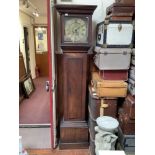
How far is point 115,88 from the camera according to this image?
217 cm

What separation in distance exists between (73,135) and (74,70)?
0.97m

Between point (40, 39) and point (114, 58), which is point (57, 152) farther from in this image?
point (40, 39)

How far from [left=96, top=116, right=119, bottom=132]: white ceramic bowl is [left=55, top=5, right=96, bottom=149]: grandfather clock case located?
49cm

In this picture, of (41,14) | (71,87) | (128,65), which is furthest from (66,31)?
(41,14)

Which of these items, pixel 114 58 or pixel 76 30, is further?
pixel 76 30

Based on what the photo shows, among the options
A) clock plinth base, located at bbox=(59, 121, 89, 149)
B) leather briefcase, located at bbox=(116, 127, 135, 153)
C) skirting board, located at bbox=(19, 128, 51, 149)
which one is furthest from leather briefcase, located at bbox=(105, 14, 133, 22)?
skirting board, located at bbox=(19, 128, 51, 149)

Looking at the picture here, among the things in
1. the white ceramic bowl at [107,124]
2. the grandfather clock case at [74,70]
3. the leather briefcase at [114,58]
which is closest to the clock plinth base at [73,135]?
the grandfather clock case at [74,70]

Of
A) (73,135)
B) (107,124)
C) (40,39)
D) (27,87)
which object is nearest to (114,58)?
(107,124)

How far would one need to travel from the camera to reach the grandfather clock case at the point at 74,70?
2270mm

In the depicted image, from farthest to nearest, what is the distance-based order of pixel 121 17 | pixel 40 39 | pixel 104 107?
1. pixel 40 39
2. pixel 104 107
3. pixel 121 17

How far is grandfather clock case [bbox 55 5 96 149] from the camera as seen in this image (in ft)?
7.45

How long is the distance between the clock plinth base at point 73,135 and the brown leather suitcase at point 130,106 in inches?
28.6

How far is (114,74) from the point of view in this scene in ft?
7.40

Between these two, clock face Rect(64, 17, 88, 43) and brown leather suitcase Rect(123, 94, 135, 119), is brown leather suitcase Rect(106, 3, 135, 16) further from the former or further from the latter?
brown leather suitcase Rect(123, 94, 135, 119)
